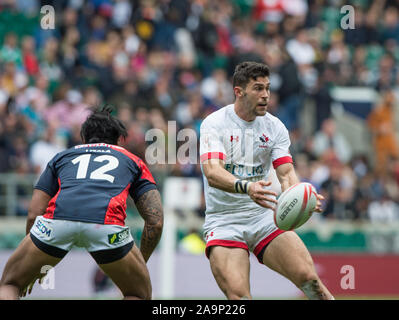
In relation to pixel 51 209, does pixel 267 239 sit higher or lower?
lower

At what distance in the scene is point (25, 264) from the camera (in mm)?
7102

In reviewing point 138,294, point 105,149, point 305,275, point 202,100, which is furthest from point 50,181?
point 202,100

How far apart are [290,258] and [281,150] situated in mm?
1141

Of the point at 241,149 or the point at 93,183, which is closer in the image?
the point at 93,183

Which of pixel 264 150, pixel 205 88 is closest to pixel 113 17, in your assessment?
pixel 205 88

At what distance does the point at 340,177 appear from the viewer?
1652 centimetres

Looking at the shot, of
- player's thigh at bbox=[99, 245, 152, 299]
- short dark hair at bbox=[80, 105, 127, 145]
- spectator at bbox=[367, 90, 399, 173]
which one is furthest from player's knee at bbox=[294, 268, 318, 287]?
spectator at bbox=[367, 90, 399, 173]

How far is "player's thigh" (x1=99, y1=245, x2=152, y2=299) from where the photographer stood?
7.14 metres

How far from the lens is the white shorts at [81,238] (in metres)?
7.04

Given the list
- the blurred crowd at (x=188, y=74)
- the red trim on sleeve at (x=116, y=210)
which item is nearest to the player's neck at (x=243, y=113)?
the red trim on sleeve at (x=116, y=210)

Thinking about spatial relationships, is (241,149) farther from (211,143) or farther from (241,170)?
(211,143)

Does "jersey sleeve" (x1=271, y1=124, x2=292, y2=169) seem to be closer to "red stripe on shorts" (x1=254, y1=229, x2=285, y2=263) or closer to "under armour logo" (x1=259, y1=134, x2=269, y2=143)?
"under armour logo" (x1=259, y1=134, x2=269, y2=143)

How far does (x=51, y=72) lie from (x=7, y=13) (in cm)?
238

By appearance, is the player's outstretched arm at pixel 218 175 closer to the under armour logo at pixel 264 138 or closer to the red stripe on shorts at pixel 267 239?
the under armour logo at pixel 264 138
